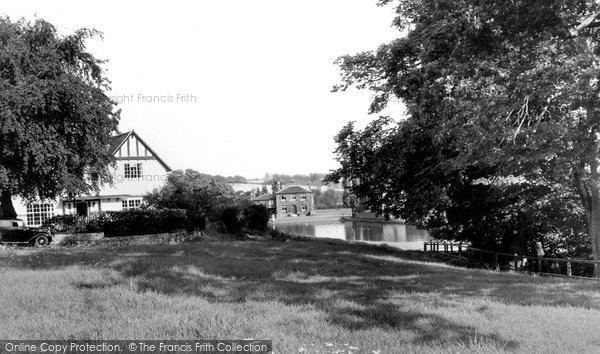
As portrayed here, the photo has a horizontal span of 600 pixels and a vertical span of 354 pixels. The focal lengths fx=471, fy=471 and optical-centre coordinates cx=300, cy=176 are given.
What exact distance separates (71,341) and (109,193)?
39.6 m

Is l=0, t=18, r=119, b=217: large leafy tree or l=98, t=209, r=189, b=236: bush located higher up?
l=0, t=18, r=119, b=217: large leafy tree

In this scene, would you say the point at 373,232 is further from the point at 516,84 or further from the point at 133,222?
the point at 516,84

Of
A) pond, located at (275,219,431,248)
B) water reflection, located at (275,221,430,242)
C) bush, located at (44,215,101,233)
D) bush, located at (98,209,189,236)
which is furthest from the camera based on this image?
water reflection, located at (275,221,430,242)

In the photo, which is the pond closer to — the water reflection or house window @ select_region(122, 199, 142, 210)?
the water reflection

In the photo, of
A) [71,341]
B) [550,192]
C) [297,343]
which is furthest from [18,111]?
[550,192]

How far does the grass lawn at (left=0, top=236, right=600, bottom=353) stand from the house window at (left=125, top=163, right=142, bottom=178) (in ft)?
111

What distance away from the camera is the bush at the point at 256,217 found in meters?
31.9

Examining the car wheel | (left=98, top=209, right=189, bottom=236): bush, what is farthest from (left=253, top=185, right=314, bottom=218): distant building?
the car wheel

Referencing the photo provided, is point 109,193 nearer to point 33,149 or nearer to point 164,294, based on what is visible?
point 33,149

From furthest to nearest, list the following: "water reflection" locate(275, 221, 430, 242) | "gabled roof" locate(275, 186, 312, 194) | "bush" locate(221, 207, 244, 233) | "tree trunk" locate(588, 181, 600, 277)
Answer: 1. "gabled roof" locate(275, 186, 312, 194)
2. "water reflection" locate(275, 221, 430, 242)
3. "bush" locate(221, 207, 244, 233)
4. "tree trunk" locate(588, 181, 600, 277)

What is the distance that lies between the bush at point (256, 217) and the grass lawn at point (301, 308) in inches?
811

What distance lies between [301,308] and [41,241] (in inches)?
743

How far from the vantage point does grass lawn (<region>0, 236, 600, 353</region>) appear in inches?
213

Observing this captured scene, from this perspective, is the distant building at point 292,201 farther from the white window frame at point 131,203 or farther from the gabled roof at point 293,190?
the white window frame at point 131,203
